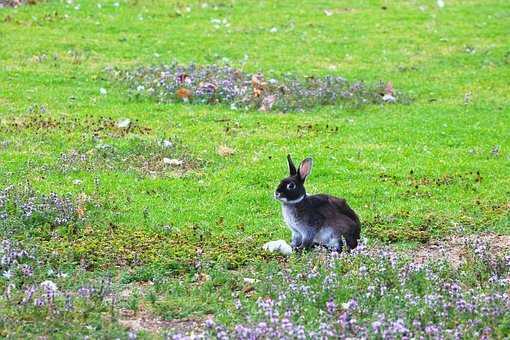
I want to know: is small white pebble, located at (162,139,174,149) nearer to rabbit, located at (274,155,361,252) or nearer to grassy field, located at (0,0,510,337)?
grassy field, located at (0,0,510,337)

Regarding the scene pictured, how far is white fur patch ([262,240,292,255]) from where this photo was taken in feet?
37.7

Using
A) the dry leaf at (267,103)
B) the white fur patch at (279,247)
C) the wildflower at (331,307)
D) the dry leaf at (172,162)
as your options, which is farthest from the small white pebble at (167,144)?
the wildflower at (331,307)

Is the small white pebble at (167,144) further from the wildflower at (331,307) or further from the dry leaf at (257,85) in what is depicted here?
the wildflower at (331,307)

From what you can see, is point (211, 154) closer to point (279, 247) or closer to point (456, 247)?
point (279, 247)

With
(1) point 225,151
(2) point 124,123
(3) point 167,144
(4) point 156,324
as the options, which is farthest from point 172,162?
(4) point 156,324

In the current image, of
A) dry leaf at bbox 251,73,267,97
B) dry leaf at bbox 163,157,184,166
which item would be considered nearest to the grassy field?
dry leaf at bbox 163,157,184,166

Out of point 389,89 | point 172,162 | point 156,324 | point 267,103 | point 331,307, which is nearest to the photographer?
point 331,307

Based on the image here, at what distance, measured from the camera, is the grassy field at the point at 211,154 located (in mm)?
10367

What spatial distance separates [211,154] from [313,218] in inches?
207

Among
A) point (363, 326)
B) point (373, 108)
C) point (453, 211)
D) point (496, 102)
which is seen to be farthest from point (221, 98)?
point (363, 326)

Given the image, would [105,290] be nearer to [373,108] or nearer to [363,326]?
[363,326]

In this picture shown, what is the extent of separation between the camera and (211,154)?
1641 cm

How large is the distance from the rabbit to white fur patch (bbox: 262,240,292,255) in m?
0.14

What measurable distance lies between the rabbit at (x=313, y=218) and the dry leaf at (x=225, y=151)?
489 centimetres
